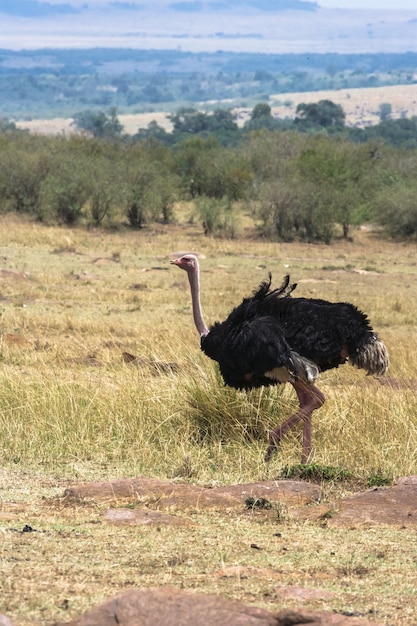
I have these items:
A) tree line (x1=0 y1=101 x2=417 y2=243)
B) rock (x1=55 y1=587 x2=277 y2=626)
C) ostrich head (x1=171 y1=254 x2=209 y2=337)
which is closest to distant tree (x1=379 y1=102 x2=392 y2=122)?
tree line (x1=0 y1=101 x2=417 y2=243)

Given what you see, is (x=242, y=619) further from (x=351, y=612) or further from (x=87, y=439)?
(x=87, y=439)

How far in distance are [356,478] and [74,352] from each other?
5.75 m

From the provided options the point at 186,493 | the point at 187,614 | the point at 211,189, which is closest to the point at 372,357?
the point at 186,493

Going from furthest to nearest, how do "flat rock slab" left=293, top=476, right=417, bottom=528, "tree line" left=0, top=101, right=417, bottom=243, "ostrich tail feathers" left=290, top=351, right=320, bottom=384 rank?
"tree line" left=0, top=101, right=417, bottom=243, "ostrich tail feathers" left=290, top=351, right=320, bottom=384, "flat rock slab" left=293, top=476, right=417, bottom=528

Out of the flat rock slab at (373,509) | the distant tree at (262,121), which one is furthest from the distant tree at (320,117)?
the flat rock slab at (373,509)

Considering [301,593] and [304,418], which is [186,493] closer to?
[304,418]

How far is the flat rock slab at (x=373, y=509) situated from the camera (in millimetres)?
5207

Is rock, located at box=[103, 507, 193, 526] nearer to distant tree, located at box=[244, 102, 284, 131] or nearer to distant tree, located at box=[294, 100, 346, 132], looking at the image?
distant tree, located at box=[294, 100, 346, 132]

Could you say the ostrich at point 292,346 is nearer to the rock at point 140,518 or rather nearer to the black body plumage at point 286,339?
the black body plumage at point 286,339

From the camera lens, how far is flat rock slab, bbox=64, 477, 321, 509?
549 centimetres

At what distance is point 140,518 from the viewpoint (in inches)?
201

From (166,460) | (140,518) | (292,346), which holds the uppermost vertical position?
(292,346)

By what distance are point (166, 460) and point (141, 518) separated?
6.04 feet

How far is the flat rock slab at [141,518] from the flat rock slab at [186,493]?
26cm
